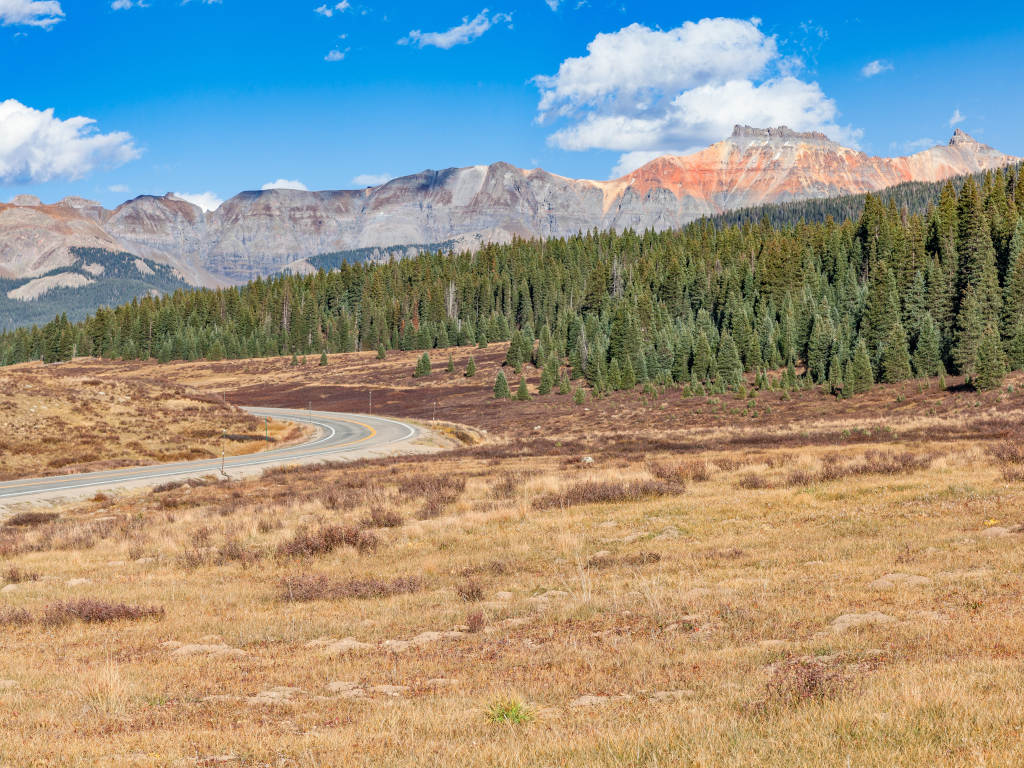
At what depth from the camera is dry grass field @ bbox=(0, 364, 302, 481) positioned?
4538 cm

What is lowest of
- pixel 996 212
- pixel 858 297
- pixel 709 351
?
pixel 709 351

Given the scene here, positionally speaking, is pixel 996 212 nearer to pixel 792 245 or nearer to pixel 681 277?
pixel 792 245

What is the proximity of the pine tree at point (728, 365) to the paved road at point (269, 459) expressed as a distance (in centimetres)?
3830

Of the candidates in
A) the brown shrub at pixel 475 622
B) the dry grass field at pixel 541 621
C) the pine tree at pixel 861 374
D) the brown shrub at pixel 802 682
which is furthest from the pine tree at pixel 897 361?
the brown shrub at pixel 802 682

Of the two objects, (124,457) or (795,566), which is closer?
(795,566)

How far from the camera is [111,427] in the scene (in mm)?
53531

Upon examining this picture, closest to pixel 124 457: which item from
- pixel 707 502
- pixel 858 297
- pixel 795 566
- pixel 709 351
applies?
pixel 707 502

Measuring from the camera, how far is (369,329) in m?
154

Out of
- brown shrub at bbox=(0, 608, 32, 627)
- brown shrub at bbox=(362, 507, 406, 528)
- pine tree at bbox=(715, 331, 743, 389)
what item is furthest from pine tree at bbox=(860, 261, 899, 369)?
brown shrub at bbox=(0, 608, 32, 627)

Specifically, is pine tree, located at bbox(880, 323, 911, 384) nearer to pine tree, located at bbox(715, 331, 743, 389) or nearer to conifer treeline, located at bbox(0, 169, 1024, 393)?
conifer treeline, located at bbox(0, 169, 1024, 393)

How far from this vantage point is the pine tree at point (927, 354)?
74.4m

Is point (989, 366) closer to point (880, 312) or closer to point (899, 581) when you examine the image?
point (880, 312)

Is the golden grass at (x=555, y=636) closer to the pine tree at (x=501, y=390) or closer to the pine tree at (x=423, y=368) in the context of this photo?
the pine tree at (x=501, y=390)

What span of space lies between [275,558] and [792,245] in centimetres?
11567
